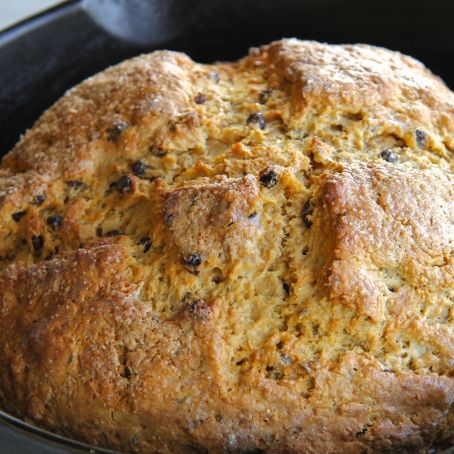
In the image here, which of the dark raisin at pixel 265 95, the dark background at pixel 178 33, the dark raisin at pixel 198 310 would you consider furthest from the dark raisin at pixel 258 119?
the dark background at pixel 178 33

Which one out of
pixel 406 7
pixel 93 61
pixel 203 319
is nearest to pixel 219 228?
pixel 203 319

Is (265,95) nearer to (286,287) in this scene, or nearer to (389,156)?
(389,156)

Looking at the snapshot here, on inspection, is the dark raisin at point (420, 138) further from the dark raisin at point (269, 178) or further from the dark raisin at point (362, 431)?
the dark raisin at point (362, 431)

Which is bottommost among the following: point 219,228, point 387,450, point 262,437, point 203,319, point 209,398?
point 387,450

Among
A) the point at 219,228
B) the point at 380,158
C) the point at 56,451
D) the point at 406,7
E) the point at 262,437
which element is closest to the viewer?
the point at 56,451

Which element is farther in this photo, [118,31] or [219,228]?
[118,31]

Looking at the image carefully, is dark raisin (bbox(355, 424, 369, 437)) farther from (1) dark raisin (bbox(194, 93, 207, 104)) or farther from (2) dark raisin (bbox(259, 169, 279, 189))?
(1) dark raisin (bbox(194, 93, 207, 104))

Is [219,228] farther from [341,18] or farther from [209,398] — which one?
[341,18]
